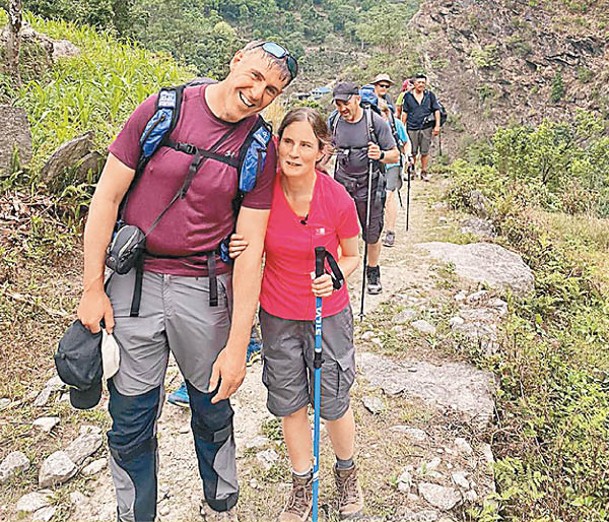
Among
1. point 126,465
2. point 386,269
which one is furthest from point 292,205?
point 386,269

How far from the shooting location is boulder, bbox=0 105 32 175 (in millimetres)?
4859

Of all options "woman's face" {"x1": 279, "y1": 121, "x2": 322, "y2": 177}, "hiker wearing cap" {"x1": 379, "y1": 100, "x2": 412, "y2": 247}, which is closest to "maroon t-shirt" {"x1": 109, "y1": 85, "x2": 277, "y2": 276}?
"woman's face" {"x1": 279, "y1": 121, "x2": 322, "y2": 177}

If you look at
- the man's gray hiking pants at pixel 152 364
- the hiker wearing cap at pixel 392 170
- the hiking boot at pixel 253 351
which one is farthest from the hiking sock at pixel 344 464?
the hiker wearing cap at pixel 392 170

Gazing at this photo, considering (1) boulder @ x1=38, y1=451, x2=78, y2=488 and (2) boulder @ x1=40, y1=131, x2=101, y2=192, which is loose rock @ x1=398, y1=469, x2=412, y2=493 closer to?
(1) boulder @ x1=38, y1=451, x2=78, y2=488

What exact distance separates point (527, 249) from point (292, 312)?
5.13 m

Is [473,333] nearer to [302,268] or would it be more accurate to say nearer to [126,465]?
[302,268]

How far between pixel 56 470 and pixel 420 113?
7.74m

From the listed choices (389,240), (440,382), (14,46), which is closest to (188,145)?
(440,382)

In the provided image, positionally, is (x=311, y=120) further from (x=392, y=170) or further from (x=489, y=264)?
(x=489, y=264)

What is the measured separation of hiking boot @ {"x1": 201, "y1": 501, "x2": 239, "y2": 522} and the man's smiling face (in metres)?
1.73

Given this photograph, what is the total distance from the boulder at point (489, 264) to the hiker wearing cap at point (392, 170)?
0.45 m

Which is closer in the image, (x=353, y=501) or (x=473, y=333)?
(x=353, y=501)

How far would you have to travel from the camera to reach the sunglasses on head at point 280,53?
196cm

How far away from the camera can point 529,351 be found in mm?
4367
